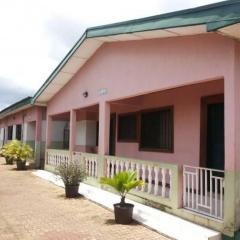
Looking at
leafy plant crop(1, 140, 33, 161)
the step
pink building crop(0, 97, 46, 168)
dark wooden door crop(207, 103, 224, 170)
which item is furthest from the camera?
pink building crop(0, 97, 46, 168)

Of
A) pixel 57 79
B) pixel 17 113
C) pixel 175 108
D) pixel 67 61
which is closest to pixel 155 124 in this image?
pixel 175 108

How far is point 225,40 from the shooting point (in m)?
5.82

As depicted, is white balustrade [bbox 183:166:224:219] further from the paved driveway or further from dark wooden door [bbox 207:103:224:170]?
dark wooden door [bbox 207:103:224:170]

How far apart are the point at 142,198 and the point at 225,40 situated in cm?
406

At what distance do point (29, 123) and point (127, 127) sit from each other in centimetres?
1006

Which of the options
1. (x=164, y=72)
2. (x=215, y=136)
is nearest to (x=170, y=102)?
(x=215, y=136)

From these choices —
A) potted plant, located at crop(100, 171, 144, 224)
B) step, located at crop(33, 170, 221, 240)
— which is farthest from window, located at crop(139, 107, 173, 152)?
potted plant, located at crop(100, 171, 144, 224)

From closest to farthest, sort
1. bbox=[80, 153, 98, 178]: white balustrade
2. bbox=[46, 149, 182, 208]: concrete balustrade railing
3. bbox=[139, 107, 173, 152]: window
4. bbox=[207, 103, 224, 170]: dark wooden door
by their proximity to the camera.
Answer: bbox=[46, 149, 182, 208]: concrete balustrade railing, bbox=[207, 103, 224, 170]: dark wooden door, bbox=[139, 107, 173, 152]: window, bbox=[80, 153, 98, 178]: white balustrade

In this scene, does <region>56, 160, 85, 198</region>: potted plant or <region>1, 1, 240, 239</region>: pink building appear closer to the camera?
<region>1, 1, 240, 239</region>: pink building

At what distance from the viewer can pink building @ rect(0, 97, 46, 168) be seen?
1791 cm

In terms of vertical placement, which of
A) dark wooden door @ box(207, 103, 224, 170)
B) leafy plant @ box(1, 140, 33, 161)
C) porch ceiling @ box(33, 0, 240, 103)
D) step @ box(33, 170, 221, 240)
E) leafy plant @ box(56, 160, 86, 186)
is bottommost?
step @ box(33, 170, 221, 240)

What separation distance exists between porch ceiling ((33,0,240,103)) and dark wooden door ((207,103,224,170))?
Result: 95.2 inches

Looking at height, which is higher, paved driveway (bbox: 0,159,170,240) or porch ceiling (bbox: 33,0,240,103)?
porch ceiling (bbox: 33,0,240,103)

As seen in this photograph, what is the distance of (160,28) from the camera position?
6.61m
